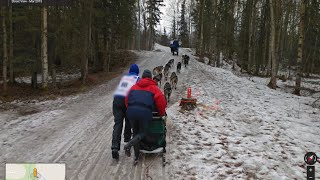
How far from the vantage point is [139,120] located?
689 centimetres

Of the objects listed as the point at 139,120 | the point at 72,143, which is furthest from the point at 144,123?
the point at 72,143

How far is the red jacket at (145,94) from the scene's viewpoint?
270 inches

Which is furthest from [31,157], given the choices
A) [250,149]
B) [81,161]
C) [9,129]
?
[250,149]

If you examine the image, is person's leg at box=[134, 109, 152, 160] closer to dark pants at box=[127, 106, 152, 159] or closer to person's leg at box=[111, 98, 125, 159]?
dark pants at box=[127, 106, 152, 159]

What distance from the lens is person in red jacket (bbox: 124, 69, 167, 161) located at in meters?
6.83

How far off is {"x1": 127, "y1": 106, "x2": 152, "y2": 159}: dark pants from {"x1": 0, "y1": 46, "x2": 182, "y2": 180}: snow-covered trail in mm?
726

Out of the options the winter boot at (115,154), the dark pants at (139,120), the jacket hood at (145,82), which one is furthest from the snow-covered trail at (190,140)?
the jacket hood at (145,82)

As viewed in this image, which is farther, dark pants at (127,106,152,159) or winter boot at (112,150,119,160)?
winter boot at (112,150,119,160)

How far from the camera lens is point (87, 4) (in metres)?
21.5

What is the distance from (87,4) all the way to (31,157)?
52.7ft

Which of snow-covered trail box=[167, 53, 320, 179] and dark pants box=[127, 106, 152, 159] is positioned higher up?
dark pants box=[127, 106, 152, 159]

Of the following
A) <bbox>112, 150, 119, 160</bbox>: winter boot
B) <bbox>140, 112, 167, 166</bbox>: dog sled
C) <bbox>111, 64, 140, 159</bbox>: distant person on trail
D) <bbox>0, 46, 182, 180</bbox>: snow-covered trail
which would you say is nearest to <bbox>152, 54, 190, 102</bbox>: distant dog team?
<bbox>0, 46, 182, 180</bbox>: snow-covered trail

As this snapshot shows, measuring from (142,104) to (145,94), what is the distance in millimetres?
242

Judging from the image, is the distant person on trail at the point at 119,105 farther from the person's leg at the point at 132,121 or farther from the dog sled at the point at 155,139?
the dog sled at the point at 155,139
